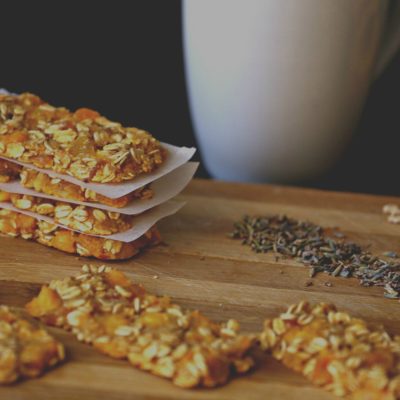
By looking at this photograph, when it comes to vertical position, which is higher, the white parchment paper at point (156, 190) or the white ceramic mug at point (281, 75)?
the white ceramic mug at point (281, 75)

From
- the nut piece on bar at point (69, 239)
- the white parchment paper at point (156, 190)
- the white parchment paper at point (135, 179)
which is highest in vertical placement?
the white parchment paper at point (135, 179)

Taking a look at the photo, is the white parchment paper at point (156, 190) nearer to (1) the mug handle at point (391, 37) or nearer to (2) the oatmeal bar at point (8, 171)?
(2) the oatmeal bar at point (8, 171)

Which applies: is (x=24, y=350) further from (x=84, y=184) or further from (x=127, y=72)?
(x=127, y=72)

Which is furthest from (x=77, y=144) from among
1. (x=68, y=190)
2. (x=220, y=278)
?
(x=220, y=278)

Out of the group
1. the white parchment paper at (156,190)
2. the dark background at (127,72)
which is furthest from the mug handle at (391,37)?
the white parchment paper at (156,190)

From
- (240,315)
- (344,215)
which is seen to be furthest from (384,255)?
(240,315)

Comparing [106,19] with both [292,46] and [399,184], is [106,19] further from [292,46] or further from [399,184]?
[399,184]

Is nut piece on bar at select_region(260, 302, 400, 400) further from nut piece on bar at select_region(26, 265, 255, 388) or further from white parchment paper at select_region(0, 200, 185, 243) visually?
white parchment paper at select_region(0, 200, 185, 243)
